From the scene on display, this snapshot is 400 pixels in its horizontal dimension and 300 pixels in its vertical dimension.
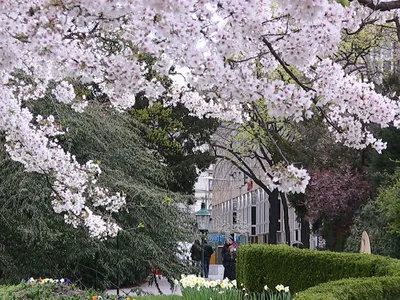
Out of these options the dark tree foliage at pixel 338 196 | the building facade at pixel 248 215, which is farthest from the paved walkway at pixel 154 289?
the building facade at pixel 248 215

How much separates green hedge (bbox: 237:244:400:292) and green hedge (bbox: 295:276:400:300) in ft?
2.62

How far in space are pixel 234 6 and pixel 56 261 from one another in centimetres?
985

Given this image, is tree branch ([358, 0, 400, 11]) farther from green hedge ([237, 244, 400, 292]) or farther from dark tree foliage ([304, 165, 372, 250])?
dark tree foliage ([304, 165, 372, 250])

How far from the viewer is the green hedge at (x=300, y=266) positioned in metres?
8.65

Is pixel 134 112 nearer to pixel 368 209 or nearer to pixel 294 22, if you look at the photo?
pixel 368 209

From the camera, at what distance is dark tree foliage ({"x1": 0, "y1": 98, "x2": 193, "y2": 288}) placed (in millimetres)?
12062

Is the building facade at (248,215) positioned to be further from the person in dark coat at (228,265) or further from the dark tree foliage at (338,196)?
the person in dark coat at (228,265)

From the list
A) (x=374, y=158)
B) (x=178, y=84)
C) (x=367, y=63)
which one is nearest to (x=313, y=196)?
(x=374, y=158)

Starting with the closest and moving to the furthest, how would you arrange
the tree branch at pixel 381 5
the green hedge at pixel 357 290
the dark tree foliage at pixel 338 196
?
the tree branch at pixel 381 5 → the green hedge at pixel 357 290 → the dark tree foliage at pixel 338 196

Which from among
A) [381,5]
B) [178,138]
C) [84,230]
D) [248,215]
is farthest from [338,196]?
[248,215]

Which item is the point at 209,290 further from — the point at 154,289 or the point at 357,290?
the point at 154,289

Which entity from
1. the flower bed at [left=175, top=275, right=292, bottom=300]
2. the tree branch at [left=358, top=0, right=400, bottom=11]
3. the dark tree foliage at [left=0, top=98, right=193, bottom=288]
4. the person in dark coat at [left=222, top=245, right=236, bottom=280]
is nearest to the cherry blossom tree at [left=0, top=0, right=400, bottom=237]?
the tree branch at [left=358, top=0, right=400, bottom=11]

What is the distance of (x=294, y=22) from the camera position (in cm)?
512

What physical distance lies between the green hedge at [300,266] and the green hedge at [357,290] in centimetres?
80
